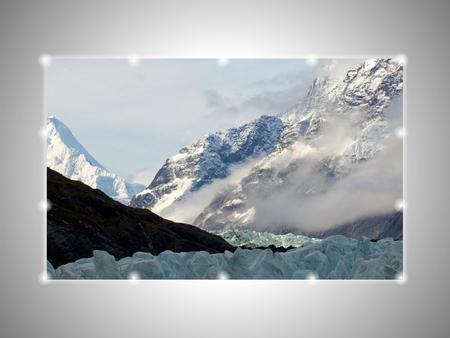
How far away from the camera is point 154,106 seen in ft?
9.50

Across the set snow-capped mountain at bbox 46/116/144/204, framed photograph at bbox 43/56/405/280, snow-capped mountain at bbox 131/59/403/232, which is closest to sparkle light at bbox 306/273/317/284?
framed photograph at bbox 43/56/405/280

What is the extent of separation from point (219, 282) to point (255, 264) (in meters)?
0.28

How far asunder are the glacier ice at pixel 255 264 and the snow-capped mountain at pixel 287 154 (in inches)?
9.1

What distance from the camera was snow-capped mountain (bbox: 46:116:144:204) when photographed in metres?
2.75

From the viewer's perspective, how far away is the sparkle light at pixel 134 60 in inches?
113

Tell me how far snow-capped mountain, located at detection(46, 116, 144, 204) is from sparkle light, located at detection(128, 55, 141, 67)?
643 mm

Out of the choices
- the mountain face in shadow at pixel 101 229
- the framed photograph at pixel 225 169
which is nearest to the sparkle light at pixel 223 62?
the framed photograph at pixel 225 169

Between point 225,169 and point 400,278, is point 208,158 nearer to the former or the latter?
point 225,169

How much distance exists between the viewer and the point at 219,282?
9.35 feet

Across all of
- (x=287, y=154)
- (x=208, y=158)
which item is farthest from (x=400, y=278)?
(x=208, y=158)
